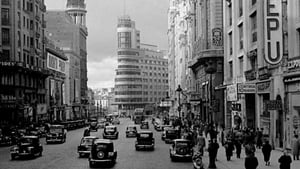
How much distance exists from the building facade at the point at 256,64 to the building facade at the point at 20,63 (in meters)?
33.9

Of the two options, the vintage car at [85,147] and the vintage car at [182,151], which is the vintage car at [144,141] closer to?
the vintage car at [85,147]

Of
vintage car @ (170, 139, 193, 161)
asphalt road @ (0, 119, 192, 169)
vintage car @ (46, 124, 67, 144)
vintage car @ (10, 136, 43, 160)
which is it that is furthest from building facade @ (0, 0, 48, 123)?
vintage car @ (170, 139, 193, 161)

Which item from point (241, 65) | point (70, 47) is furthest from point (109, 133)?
point (70, 47)

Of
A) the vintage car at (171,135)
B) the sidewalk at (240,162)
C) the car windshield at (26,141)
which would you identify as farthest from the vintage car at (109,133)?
the sidewalk at (240,162)

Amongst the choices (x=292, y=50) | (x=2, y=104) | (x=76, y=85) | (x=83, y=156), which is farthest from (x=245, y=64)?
(x=76, y=85)

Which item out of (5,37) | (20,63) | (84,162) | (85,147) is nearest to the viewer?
(84,162)

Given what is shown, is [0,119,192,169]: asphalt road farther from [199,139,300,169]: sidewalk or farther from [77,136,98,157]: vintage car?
Answer: [199,139,300,169]: sidewalk

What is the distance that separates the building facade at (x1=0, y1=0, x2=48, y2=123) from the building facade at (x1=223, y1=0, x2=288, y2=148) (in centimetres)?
3389

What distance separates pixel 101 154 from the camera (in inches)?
1155

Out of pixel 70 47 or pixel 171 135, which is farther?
pixel 70 47

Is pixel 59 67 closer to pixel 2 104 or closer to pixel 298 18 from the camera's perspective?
pixel 2 104

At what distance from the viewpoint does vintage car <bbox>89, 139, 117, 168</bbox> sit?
2914cm

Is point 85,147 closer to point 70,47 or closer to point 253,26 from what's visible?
point 253,26

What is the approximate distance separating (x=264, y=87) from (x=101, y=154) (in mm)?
15077
